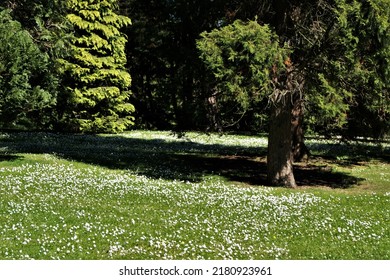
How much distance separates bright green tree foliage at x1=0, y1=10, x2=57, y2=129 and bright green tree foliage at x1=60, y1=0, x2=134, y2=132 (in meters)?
15.6

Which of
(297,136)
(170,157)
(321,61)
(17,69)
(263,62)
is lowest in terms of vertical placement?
(170,157)

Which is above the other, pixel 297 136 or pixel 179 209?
pixel 297 136

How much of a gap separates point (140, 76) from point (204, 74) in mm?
27681

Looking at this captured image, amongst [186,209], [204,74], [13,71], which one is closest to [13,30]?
[13,71]

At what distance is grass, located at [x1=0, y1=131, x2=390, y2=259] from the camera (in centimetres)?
957

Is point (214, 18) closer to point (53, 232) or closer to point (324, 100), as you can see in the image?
point (324, 100)

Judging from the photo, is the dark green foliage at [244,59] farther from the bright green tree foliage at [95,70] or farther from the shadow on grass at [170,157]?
the bright green tree foliage at [95,70]

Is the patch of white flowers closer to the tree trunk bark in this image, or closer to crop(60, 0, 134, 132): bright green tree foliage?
the tree trunk bark

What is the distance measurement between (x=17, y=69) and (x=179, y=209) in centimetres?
767

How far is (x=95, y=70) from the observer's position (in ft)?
113

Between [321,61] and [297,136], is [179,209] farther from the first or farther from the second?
[297,136]

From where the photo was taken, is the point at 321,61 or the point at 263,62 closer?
the point at 263,62

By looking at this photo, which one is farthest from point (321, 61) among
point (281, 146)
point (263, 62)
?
point (281, 146)

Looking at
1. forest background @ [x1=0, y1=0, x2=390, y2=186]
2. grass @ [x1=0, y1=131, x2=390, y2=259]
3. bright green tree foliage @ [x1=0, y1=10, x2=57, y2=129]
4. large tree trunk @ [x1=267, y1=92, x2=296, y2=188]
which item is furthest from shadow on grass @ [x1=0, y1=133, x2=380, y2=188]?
bright green tree foliage @ [x1=0, y1=10, x2=57, y2=129]
